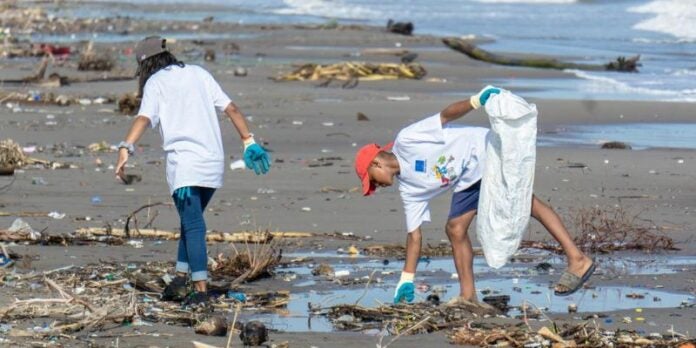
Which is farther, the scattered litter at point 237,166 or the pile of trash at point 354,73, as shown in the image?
the pile of trash at point 354,73

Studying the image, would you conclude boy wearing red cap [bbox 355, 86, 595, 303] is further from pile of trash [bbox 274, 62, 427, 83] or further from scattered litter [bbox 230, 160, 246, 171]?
pile of trash [bbox 274, 62, 427, 83]

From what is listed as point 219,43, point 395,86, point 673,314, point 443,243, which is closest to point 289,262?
point 443,243

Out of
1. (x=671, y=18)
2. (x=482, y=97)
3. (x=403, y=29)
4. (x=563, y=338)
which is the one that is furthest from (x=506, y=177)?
(x=671, y=18)

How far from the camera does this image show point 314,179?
11578mm

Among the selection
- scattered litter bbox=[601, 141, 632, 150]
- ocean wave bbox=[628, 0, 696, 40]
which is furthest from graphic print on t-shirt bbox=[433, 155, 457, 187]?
ocean wave bbox=[628, 0, 696, 40]

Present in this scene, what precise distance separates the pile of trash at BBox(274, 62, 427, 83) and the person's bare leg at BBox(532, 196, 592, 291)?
12.8 meters

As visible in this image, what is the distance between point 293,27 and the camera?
34.3m

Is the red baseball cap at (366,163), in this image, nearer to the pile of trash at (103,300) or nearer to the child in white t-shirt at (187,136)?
the child in white t-shirt at (187,136)

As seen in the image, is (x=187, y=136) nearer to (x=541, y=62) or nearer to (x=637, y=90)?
(x=637, y=90)

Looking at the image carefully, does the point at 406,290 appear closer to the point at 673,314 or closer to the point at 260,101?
the point at 673,314

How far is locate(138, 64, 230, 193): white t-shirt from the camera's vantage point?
7.16 m

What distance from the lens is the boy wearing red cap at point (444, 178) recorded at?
23.3 ft

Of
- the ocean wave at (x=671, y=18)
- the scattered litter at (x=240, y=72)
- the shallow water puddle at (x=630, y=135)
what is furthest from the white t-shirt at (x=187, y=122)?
the ocean wave at (x=671, y=18)

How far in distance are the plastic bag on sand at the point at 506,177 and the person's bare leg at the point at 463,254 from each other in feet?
0.28
